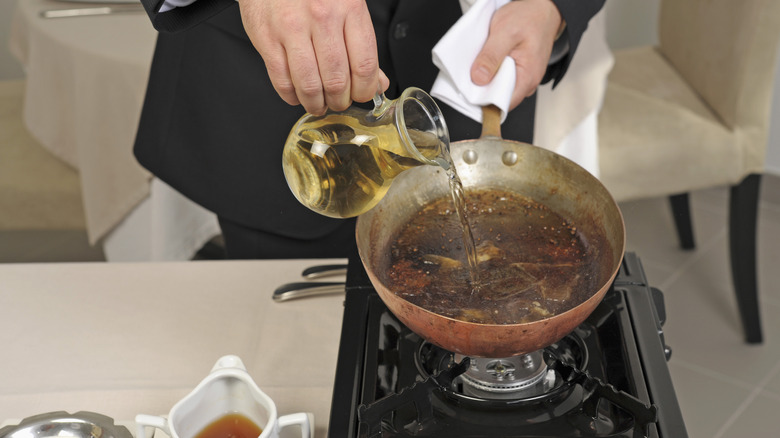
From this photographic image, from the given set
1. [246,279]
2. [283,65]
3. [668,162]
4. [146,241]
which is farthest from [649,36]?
[283,65]

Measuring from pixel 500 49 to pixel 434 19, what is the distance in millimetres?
183

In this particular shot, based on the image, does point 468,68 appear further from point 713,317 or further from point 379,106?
point 713,317

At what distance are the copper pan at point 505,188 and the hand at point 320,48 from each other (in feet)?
0.44

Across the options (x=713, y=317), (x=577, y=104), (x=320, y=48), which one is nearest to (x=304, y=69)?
(x=320, y=48)

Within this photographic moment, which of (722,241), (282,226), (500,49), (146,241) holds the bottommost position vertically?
(722,241)

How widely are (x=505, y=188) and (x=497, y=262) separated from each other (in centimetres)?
13

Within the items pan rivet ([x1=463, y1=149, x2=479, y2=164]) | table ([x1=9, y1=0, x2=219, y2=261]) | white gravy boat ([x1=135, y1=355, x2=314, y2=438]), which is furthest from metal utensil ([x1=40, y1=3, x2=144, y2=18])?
white gravy boat ([x1=135, y1=355, x2=314, y2=438])

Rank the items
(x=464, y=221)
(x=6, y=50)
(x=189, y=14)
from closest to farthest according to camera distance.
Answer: (x=464, y=221)
(x=189, y=14)
(x=6, y=50)

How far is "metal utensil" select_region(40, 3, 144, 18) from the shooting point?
1.89m

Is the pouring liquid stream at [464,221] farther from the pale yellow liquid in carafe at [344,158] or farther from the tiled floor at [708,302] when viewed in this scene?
the tiled floor at [708,302]

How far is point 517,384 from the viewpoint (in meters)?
0.69

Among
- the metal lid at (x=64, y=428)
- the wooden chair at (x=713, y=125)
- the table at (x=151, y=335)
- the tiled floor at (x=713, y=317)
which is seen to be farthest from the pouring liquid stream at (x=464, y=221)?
the wooden chair at (x=713, y=125)

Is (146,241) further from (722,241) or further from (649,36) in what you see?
(649,36)

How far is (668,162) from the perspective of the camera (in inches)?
74.9
